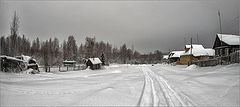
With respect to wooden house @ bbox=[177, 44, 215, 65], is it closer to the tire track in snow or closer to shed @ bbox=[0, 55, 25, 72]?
shed @ bbox=[0, 55, 25, 72]

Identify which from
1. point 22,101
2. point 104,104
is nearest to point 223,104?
point 104,104

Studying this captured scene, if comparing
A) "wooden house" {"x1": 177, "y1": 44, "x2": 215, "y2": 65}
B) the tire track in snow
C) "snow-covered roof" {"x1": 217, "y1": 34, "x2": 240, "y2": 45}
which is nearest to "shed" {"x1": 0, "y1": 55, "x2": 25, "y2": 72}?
the tire track in snow

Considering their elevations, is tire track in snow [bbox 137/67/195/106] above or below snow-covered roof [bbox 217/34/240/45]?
below

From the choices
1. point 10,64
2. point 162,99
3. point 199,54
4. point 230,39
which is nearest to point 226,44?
point 230,39

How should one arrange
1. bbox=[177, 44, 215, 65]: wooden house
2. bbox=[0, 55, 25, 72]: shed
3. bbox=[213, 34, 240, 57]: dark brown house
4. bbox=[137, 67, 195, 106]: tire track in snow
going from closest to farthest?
bbox=[137, 67, 195, 106]: tire track in snow < bbox=[0, 55, 25, 72]: shed < bbox=[213, 34, 240, 57]: dark brown house < bbox=[177, 44, 215, 65]: wooden house

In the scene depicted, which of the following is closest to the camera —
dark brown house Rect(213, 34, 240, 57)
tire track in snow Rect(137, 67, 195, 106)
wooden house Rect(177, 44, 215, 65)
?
tire track in snow Rect(137, 67, 195, 106)

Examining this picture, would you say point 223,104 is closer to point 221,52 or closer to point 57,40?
point 221,52

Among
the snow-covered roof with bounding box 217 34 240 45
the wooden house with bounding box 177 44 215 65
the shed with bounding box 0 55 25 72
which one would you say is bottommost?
the shed with bounding box 0 55 25 72

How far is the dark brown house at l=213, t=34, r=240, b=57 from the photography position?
44969 millimetres

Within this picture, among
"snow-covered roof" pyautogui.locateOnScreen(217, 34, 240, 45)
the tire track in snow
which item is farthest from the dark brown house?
the tire track in snow

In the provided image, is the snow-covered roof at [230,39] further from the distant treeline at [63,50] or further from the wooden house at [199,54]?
the distant treeline at [63,50]

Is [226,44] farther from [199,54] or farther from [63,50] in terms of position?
[63,50]

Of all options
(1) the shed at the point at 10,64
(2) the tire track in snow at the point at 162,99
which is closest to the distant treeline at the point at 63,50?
(1) the shed at the point at 10,64

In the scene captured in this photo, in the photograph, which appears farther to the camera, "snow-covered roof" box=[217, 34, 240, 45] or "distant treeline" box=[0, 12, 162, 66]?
"distant treeline" box=[0, 12, 162, 66]
